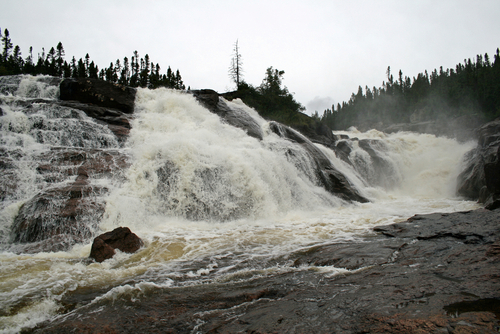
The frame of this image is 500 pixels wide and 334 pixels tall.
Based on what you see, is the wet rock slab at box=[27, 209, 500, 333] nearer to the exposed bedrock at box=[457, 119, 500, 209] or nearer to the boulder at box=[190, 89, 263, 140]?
the exposed bedrock at box=[457, 119, 500, 209]

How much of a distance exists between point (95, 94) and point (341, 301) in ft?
59.8

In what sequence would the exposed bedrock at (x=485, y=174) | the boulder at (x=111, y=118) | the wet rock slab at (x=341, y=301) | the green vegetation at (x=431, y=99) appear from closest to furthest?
the wet rock slab at (x=341, y=301) → the exposed bedrock at (x=485, y=174) → the boulder at (x=111, y=118) → the green vegetation at (x=431, y=99)

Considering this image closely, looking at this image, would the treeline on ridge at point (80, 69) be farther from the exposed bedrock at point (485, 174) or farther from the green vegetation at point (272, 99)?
the exposed bedrock at point (485, 174)

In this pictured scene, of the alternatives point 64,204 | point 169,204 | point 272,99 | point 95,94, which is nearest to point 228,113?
point 95,94

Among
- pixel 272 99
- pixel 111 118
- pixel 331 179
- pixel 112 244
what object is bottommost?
pixel 112 244

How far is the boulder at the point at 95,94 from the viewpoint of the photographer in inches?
654

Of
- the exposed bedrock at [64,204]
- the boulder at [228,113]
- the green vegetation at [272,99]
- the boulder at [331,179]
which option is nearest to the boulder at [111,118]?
the exposed bedrock at [64,204]

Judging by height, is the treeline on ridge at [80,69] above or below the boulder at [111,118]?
above

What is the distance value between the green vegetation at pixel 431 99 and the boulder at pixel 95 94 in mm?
50829

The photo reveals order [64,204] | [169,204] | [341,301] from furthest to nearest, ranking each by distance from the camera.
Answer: [169,204], [64,204], [341,301]

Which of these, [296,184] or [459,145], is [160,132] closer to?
[296,184]

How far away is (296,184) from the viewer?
1338 cm

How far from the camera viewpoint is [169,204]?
32.0ft

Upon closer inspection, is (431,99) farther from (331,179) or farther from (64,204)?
(64,204)
